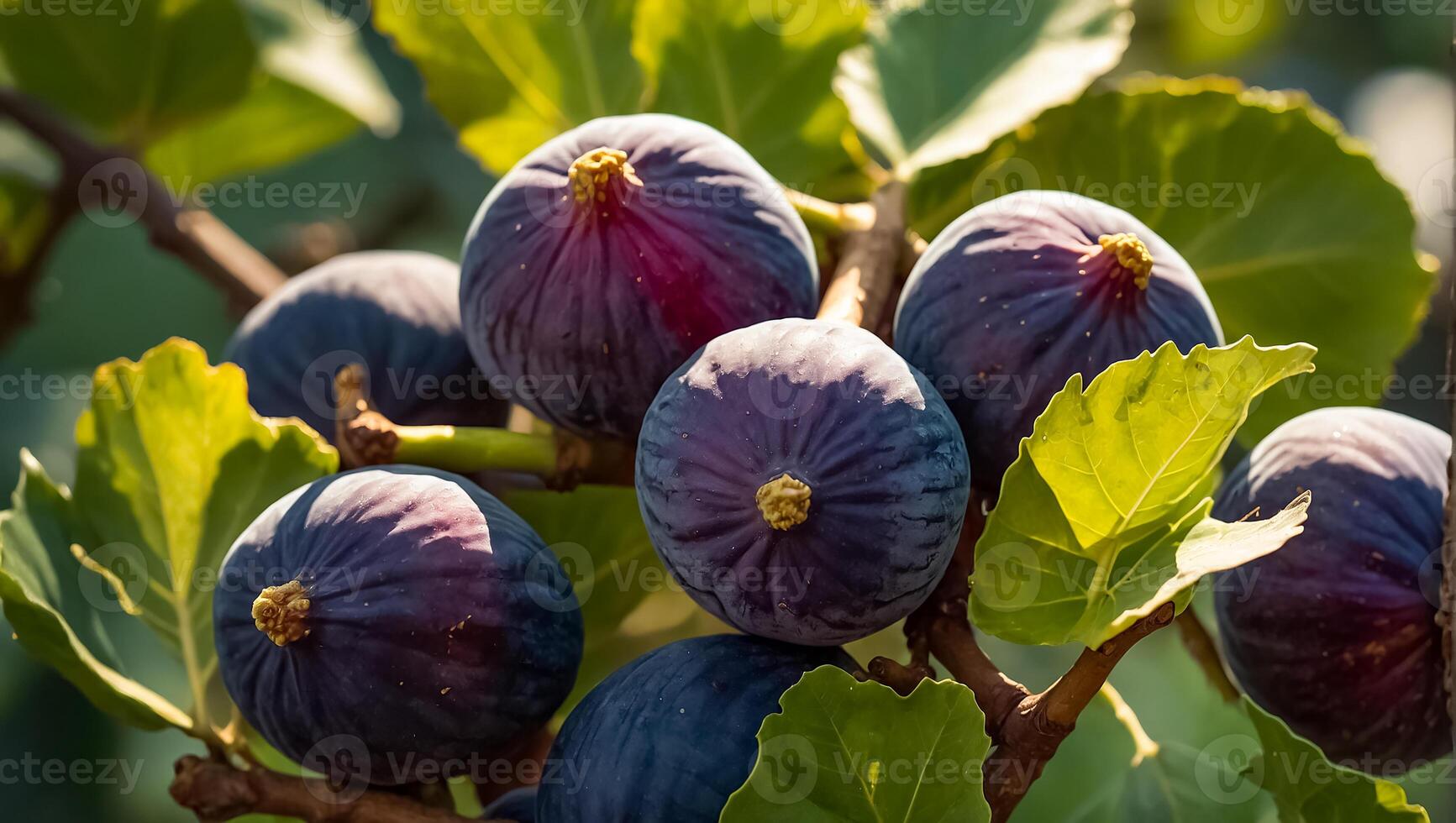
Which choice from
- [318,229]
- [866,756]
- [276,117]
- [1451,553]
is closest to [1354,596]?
[1451,553]

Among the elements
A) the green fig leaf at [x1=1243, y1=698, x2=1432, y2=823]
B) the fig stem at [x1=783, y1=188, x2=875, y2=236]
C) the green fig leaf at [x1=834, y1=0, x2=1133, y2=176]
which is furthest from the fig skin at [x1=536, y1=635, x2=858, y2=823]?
the green fig leaf at [x1=834, y1=0, x2=1133, y2=176]

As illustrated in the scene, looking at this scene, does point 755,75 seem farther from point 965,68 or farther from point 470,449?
point 470,449

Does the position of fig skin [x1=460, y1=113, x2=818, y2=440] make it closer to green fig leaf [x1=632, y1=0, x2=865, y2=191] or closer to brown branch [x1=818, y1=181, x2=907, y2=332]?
brown branch [x1=818, y1=181, x2=907, y2=332]

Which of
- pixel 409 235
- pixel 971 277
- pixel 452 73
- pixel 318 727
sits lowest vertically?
pixel 409 235

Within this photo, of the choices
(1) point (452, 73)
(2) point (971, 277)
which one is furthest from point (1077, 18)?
(1) point (452, 73)

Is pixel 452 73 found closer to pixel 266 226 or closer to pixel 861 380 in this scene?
pixel 861 380

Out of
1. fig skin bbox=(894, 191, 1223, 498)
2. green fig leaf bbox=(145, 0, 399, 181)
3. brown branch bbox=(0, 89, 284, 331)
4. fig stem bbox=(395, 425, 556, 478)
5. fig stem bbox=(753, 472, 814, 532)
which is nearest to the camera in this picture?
fig stem bbox=(753, 472, 814, 532)
